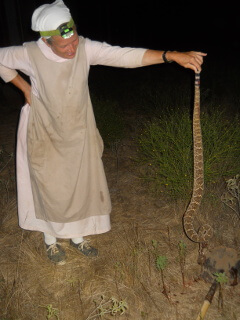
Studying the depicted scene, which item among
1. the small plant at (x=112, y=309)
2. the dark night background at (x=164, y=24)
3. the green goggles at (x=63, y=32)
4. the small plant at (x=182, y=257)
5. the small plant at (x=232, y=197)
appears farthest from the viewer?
the dark night background at (x=164, y=24)

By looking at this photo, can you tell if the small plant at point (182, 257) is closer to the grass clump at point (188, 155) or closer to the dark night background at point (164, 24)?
the grass clump at point (188, 155)

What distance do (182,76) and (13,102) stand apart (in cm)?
528

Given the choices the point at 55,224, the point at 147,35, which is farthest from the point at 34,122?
the point at 147,35

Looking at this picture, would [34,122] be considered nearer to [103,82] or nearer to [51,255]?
[51,255]

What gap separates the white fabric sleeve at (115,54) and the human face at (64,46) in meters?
0.14

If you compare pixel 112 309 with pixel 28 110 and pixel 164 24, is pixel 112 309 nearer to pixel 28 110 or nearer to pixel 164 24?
pixel 28 110

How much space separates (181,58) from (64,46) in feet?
2.80

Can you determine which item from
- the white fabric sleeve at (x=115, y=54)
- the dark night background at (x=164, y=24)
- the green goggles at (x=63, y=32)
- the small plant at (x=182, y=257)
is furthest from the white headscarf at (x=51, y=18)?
the dark night background at (x=164, y=24)

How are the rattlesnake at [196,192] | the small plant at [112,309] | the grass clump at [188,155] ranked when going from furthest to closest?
the grass clump at [188,155], the rattlesnake at [196,192], the small plant at [112,309]

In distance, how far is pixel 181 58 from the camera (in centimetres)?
230

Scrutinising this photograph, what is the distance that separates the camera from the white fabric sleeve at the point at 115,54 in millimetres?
2477

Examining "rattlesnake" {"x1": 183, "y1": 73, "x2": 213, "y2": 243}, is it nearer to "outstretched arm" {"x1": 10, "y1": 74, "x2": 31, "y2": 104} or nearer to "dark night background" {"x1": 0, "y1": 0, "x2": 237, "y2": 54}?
"outstretched arm" {"x1": 10, "y1": 74, "x2": 31, "y2": 104}

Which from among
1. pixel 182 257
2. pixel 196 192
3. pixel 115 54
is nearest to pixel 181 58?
pixel 115 54

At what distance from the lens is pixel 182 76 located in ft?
34.1
